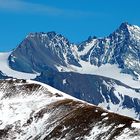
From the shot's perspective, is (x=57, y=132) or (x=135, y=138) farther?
(x=57, y=132)

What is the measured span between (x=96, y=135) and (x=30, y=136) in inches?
1340

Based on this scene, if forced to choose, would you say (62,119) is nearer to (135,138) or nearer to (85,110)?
(85,110)

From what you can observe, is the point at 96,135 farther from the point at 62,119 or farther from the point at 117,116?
the point at 62,119

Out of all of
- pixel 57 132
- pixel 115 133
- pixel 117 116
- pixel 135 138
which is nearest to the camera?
pixel 135 138

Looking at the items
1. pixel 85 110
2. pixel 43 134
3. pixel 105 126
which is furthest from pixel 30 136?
pixel 105 126

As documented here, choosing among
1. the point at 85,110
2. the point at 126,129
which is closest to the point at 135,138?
the point at 126,129

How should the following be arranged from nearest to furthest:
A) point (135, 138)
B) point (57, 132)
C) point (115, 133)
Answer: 1. point (135, 138)
2. point (115, 133)
3. point (57, 132)

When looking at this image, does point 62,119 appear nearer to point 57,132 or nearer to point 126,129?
point 57,132

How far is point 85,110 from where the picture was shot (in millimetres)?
199375

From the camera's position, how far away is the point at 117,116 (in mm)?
176875

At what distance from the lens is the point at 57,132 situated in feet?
621

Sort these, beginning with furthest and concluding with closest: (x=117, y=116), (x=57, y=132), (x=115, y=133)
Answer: (x=57, y=132) < (x=117, y=116) < (x=115, y=133)

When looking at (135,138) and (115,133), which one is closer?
(135,138)

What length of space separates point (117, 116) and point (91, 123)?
9702 millimetres
